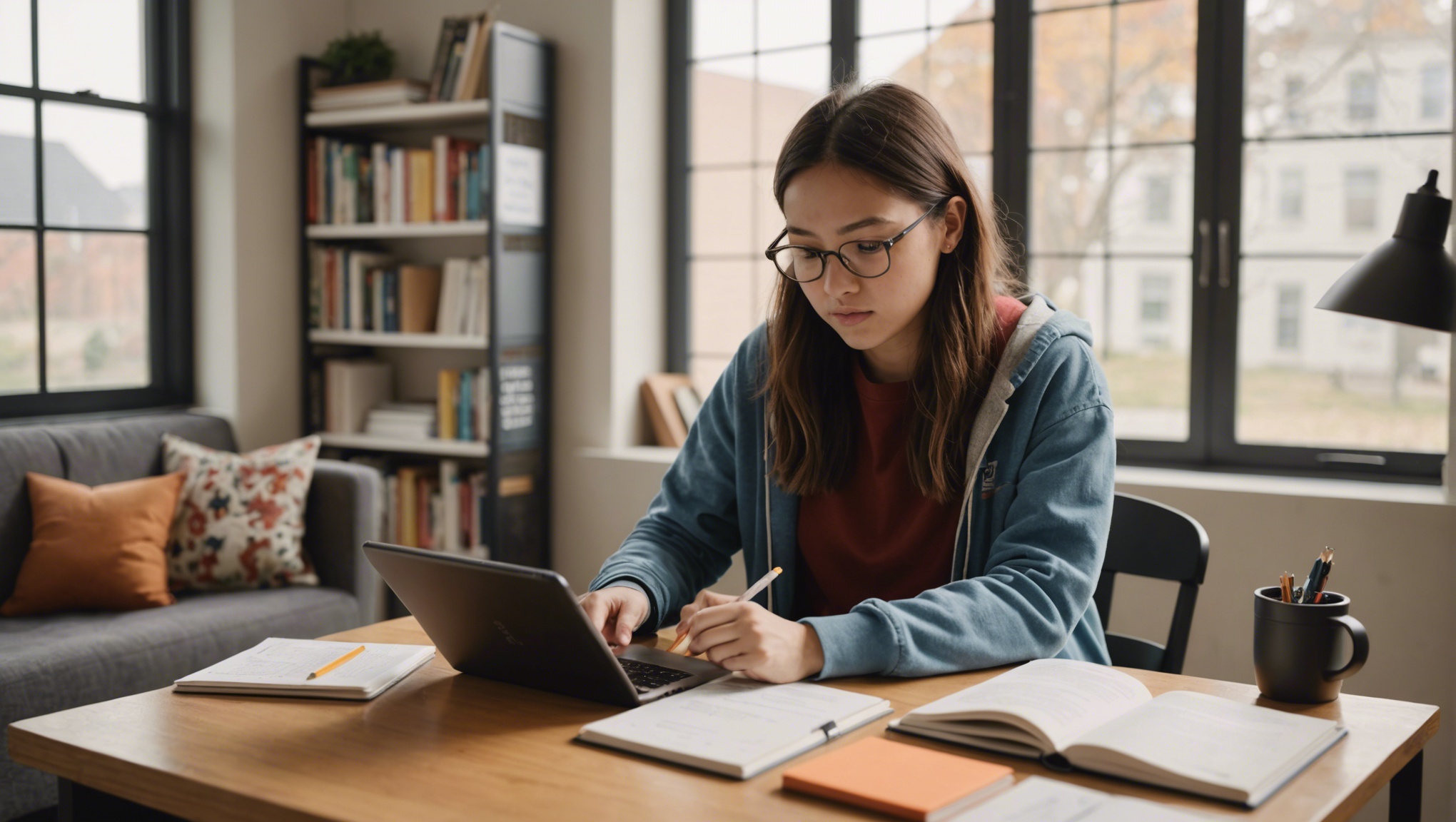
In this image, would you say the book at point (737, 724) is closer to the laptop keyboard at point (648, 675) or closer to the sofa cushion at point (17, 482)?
the laptop keyboard at point (648, 675)

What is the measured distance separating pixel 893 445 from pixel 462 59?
2394 millimetres

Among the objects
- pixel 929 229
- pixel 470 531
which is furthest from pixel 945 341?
pixel 470 531

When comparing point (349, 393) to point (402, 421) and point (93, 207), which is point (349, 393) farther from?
point (93, 207)

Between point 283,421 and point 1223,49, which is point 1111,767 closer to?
point 1223,49

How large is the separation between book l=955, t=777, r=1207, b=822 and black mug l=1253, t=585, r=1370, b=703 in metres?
0.35

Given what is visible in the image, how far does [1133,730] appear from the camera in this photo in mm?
1074

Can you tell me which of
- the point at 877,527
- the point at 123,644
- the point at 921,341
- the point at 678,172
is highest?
the point at 678,172

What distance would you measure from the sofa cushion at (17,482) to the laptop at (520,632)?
2122 mm

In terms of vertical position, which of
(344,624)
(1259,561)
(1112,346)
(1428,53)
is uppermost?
(1428,53)

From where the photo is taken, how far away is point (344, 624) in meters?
3.13

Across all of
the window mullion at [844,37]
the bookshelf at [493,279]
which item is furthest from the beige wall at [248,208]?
the window mullion at [844,37]

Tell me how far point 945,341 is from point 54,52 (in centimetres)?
314

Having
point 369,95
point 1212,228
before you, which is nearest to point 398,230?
point 369,95

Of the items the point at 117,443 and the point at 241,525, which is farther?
the point at 117,443
